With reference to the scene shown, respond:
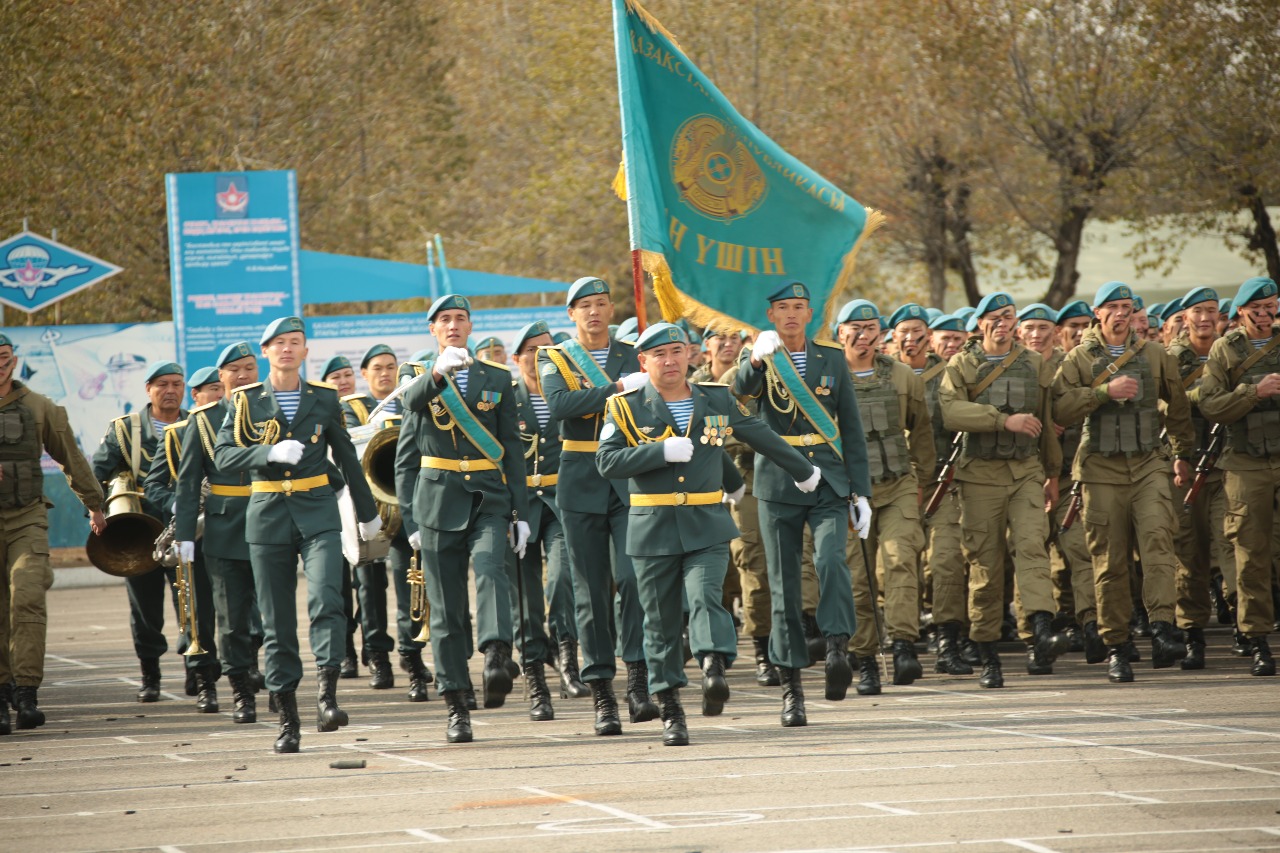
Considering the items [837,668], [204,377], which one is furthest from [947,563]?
[204,377]

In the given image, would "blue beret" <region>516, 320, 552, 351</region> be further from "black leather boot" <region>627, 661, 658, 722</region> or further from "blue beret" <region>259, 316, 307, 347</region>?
"black leather boot" <region>627, 661, 658, 722</region>

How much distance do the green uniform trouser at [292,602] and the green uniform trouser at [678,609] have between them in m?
1.59

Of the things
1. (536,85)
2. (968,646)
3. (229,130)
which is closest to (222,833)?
(968,646)

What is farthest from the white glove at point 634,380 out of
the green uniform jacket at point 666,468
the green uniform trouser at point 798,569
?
the green uniform trouser at point 798,569

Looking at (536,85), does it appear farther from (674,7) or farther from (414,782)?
(414,782)

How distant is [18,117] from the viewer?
27188 mm

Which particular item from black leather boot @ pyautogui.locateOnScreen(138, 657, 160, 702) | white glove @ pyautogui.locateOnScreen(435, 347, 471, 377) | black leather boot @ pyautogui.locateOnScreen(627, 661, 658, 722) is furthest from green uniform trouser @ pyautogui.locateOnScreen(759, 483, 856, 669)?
black leather boot @ pyautogui.locateOnScreen(138, 657, 160, 702)

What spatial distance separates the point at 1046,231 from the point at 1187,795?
2467cm

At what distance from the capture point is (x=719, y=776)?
27.4 feet

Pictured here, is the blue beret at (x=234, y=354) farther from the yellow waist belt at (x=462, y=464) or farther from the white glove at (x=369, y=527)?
the yellow waist belt at (x=462, y=464)

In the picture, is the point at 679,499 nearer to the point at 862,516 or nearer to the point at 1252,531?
the point at 862,516

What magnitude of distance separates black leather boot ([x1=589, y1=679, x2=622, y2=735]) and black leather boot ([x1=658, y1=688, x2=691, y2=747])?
587mm

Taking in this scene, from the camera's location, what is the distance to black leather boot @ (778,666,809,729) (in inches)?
390

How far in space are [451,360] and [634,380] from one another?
976mm
